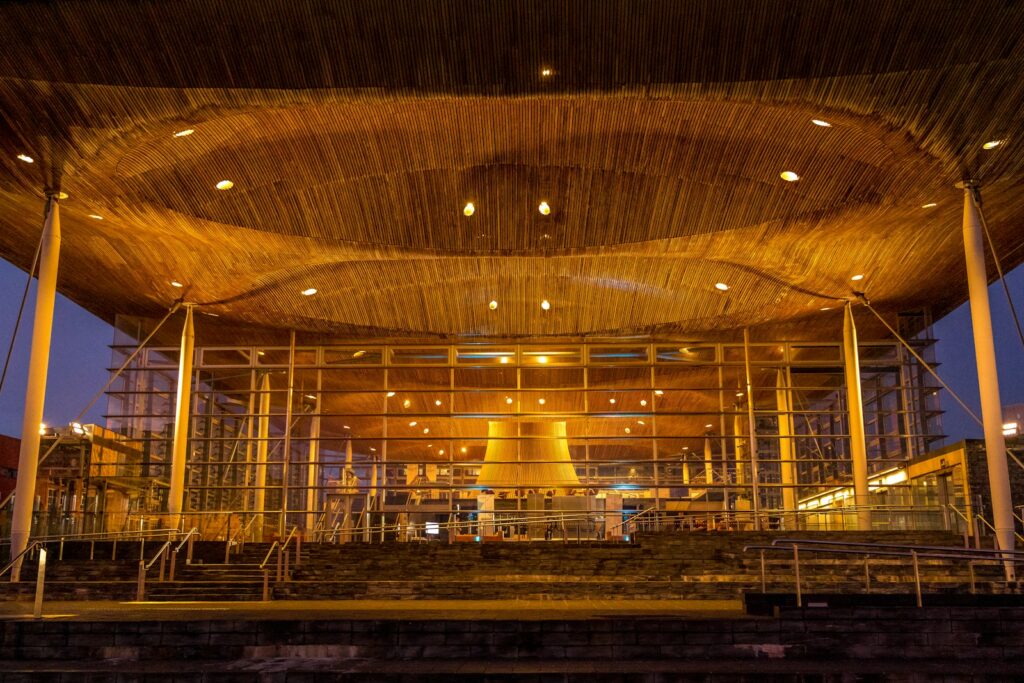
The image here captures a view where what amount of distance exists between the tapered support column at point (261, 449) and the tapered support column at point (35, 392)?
969 centimetres

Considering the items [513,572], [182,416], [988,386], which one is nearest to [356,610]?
[513,572]

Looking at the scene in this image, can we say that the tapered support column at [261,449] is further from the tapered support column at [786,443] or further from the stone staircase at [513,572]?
the tapered support column at [786,443]

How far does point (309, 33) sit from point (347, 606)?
8.24 meters

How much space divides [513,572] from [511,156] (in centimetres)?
783

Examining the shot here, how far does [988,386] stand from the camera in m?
18.9

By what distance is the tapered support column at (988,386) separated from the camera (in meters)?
18.6

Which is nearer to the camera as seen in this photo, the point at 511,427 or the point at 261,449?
the point at 511,427

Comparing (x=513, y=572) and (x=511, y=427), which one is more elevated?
(x=511, y=427)

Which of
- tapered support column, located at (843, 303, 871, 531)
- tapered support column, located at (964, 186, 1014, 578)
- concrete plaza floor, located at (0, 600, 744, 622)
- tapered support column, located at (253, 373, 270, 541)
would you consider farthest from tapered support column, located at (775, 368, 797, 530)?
tapered support column, located at (253, 373, 270, 541)

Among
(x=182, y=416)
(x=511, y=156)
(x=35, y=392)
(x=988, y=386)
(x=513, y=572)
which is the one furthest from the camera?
(x=182, y=416)

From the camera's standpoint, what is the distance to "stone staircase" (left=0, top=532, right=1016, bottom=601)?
1791 centimetres

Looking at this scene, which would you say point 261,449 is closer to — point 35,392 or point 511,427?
point 511,427

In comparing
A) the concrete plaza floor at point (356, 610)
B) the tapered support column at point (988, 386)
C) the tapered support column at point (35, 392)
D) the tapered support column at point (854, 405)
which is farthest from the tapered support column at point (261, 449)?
the tapered support column at point (988, 386)

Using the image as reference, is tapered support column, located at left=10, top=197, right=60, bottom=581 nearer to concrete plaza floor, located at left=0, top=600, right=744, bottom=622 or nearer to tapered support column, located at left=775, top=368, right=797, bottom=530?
concrete plaza floor, located at left=0, top=600, right=744, bottom=622
